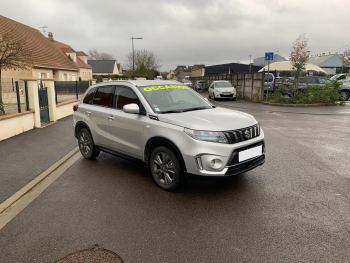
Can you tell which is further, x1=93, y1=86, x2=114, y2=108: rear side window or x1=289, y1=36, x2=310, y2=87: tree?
x1=289, y1=36, x2=310, y2=87: tree

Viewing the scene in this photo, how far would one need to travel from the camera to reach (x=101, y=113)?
252 inches

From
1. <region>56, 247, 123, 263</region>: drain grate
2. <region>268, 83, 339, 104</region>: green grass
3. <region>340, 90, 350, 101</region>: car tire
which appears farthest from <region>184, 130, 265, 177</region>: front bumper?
<region>340, 90, 350, 101</region>: car tire

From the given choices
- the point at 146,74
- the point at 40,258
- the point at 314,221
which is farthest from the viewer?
the point at 146,74

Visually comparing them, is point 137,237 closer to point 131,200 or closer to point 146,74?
point 131,200

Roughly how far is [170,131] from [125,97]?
1.54 metres

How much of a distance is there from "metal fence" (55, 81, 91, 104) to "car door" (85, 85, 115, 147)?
29.5 feet

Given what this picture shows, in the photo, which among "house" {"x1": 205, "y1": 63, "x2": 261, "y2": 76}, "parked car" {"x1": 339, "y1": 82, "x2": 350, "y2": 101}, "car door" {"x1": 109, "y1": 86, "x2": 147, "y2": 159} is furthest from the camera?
"house" {"x1": 205, "y1": 63, "x2": 261, "y2": 76}

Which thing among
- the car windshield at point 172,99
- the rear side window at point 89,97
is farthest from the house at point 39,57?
the car windshield at point 172,99

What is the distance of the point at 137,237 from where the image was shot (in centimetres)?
367

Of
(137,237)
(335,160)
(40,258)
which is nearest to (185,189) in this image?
(137,237)

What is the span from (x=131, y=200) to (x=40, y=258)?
5.44 ft

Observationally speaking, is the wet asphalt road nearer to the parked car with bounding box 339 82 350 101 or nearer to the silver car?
the silver car

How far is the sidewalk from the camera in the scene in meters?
5.84

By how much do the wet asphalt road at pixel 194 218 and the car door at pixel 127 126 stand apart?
0.55 m
